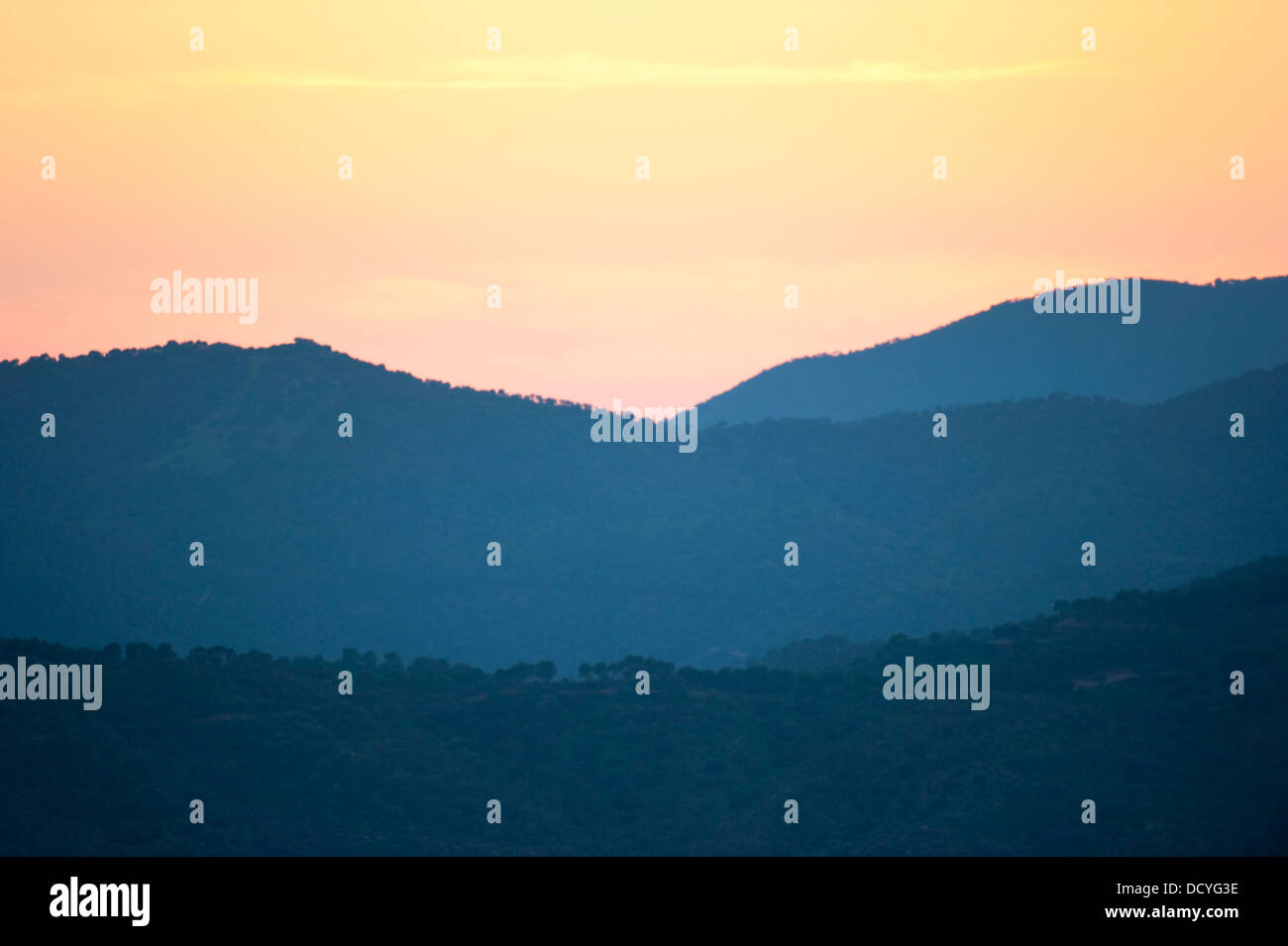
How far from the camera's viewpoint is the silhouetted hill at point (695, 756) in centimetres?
4809

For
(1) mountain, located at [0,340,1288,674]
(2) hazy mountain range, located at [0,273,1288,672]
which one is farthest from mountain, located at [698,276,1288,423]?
(1) mountain, located at [0,340,1288,674]

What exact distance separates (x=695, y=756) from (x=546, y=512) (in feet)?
196

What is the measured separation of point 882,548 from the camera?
109000 millimetres

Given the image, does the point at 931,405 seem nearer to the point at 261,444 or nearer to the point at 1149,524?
the point at 1149,524

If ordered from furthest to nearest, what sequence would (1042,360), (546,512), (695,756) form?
1. (1042,360)
2. (546,512)
3. (695,756)

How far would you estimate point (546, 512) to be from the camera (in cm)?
11581

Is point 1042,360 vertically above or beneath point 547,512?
above

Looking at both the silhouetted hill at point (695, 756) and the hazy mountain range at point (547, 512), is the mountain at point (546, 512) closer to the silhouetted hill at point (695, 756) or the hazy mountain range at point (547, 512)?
the hazy mountain range at point (547, 512)

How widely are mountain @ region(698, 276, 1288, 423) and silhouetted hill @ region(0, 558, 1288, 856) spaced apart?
8982 cm

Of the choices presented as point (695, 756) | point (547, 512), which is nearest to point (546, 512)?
point (547, 512)

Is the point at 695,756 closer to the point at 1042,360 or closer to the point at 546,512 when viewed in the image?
the point at 546,512

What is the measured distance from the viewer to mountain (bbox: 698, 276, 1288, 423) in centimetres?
14975

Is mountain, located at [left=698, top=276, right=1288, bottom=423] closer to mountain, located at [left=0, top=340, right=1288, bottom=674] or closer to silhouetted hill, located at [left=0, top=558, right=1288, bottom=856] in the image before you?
mountain, located at [left=0, top=340, right=1288, bottom=674]
